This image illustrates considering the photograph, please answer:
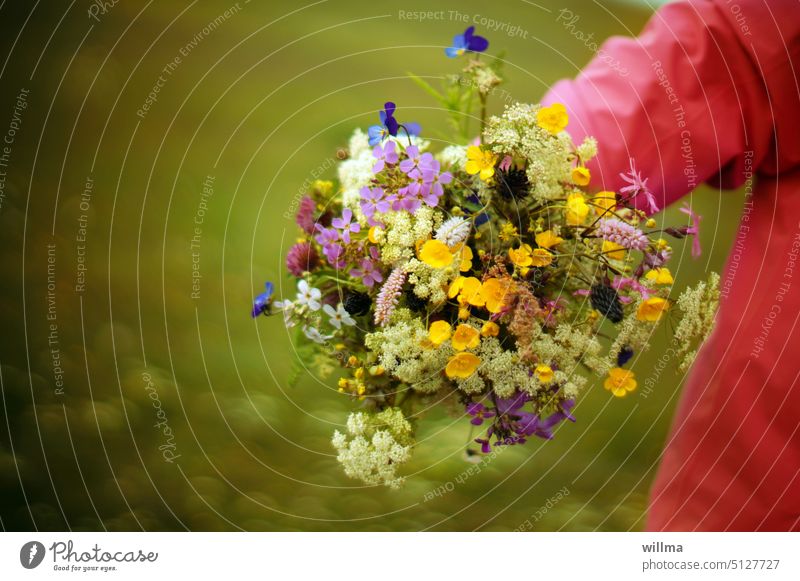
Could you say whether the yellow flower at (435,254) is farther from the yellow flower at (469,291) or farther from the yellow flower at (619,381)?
the yellow flower at (619,381)

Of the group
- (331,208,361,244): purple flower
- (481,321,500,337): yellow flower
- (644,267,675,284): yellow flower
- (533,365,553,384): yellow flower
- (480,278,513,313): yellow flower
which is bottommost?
(533,365,553,384): yellow flower

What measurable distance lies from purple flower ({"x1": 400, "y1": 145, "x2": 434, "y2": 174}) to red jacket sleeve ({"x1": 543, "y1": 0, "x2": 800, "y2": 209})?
0.26m

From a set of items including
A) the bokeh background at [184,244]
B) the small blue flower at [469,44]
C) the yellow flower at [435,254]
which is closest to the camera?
the yellow flower at [435,254]

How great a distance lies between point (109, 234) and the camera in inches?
40.9

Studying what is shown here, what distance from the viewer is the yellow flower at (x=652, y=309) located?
0.59 metres

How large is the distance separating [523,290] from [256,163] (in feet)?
2.27

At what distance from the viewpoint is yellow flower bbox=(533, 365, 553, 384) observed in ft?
1.94

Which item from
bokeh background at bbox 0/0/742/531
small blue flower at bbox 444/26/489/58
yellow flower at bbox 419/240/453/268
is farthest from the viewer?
bokeh background at bbox 0/0/742/531

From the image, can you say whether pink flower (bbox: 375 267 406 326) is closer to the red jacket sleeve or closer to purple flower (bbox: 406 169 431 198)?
purple flower (bbox: 406 169 431 198)
